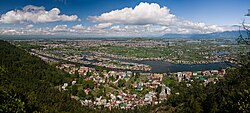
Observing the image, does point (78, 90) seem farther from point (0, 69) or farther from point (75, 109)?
point (0, 69)

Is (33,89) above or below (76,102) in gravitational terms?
above

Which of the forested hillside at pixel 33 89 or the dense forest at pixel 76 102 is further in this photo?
the dense forest at pixel 76 102

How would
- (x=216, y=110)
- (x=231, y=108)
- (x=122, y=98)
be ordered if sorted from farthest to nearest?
(x=122, y=98) → (x=216, y=110) → (x=231, y=108)

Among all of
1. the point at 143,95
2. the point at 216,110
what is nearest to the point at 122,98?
the point at 143,95

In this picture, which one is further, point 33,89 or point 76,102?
point 76,102

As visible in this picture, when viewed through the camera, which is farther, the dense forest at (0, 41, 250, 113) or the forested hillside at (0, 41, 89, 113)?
the dense forest at (0, 41, 250, 113)

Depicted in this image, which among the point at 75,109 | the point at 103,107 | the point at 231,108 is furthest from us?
the point at 103,107

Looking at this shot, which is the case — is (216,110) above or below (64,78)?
above

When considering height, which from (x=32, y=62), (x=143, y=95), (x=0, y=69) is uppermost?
(x=0, y=69)
